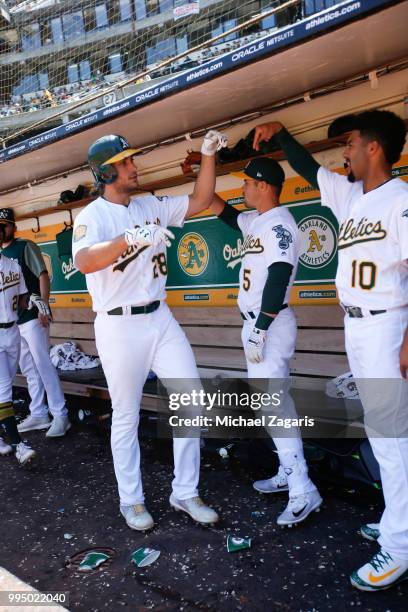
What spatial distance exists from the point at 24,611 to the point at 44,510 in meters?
1.04

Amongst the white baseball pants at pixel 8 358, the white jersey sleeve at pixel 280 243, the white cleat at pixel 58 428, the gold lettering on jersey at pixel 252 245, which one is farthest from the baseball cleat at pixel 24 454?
the white jersey sleeve at pixel 280 243

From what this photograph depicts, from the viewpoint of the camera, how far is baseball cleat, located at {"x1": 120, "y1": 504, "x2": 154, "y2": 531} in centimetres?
275

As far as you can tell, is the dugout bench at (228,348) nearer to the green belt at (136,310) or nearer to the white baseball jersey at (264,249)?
the white baseball jersey at (264,249)

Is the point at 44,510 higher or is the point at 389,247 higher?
the point at 389,247

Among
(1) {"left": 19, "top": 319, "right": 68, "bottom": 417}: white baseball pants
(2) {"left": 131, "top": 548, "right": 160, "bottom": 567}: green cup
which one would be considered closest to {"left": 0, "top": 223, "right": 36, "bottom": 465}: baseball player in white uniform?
(1) {"left": 19, "top": 319, "right": 68, "bottom": 417}: white baseball pants

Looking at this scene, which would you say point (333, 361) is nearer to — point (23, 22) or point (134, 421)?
point (134, 421)

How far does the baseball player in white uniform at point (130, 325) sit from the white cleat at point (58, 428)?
192 cm

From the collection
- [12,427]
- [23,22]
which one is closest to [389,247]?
[12,427]

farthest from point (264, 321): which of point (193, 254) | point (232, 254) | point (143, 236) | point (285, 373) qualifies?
point (193, 254)

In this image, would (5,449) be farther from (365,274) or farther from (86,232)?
(365,274)

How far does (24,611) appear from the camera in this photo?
2.17 meters

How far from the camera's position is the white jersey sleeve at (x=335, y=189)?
240 cm

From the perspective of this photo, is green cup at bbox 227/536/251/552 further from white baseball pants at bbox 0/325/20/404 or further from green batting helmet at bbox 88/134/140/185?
white baseball pants at bbox 0/325/20/404

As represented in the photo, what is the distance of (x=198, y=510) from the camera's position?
2.78 meters
